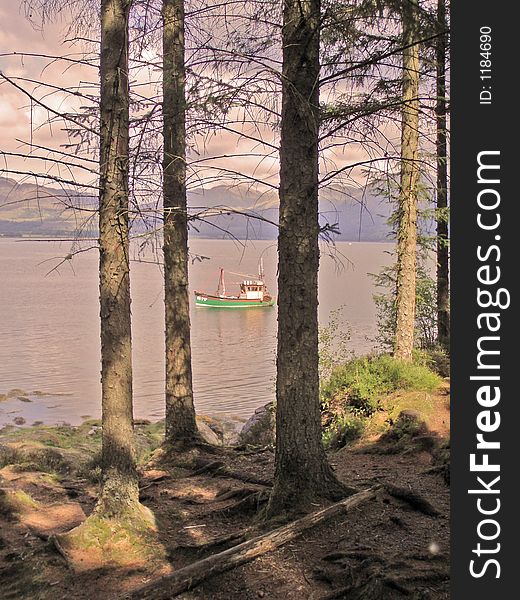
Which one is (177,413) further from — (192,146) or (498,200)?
(498,200)

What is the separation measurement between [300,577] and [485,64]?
152 inches

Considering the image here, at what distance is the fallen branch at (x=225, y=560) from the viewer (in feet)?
15.8

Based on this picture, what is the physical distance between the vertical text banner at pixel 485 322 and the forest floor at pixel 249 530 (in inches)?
75.2

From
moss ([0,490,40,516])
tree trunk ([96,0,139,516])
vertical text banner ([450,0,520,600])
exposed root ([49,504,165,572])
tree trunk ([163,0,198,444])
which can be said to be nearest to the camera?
vertical text banner ([450,0,520,600])

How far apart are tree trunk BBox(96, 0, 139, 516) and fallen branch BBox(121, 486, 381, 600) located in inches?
57.4

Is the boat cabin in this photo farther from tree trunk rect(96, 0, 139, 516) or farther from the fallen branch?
the fallen branch

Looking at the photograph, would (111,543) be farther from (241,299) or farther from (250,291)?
(250,291)

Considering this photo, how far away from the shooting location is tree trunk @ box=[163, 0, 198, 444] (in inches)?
364

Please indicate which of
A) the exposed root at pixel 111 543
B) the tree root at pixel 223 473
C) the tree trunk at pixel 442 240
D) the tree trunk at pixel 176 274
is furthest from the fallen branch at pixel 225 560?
the tree trunk at pixel 442 240

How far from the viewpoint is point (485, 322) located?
2.66m

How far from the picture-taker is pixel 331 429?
10.5 meters

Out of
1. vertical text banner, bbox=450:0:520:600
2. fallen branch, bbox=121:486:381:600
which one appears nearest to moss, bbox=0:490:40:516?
fallen branch, bbox=121:486:381:600

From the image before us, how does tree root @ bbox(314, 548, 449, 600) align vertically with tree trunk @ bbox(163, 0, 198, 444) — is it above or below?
below

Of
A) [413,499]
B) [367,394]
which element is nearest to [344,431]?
[367,394]
